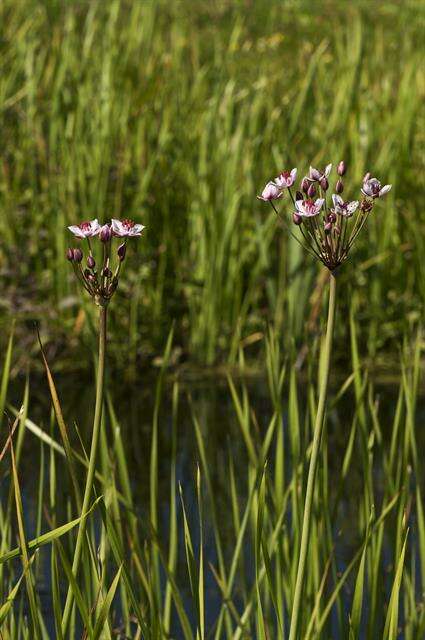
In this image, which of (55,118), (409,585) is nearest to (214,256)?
(55,118)

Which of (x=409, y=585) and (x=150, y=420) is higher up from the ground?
(x=150, y=420)

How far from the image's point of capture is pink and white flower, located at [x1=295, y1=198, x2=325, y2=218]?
105 centimetres

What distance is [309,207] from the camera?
1.07 m

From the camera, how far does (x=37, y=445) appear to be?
113 inches

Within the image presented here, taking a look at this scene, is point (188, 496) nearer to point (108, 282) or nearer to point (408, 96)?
point (108, 282)

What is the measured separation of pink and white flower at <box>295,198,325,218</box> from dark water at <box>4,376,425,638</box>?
113 cm

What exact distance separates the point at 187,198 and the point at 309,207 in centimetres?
271

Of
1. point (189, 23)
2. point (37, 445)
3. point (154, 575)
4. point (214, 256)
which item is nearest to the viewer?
point (154, 575)

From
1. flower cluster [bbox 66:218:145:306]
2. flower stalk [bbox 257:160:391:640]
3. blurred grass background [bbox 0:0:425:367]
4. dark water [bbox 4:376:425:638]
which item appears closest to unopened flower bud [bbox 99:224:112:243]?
flower cluster [bbox 66:218:145:306]

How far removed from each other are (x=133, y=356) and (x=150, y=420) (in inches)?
15.8

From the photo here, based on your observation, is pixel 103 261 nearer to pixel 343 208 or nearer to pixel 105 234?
pixel 105 234

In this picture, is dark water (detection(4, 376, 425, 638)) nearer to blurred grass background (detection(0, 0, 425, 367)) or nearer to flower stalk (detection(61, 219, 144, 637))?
blurred grass background (detection(0, 0, 425, 367))

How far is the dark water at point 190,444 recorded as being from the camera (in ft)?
7.48

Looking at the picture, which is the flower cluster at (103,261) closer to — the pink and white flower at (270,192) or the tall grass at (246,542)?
the pink and white flower at (270,192)
